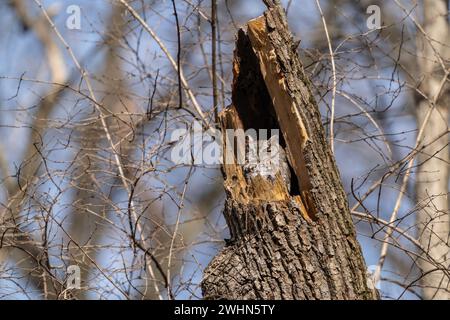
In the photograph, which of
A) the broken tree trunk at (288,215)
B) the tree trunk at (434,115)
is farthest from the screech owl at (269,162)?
the tree trunk at (434,115)

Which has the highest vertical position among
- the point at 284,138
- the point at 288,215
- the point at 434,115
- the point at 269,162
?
the point at 434,115

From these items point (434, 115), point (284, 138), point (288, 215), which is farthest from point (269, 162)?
point (434, 115)

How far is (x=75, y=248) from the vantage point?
5.66m

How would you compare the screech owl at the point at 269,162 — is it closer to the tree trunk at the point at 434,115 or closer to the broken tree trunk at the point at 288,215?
the broken tree trunk at the point at 288,215

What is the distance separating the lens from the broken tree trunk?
177 inches

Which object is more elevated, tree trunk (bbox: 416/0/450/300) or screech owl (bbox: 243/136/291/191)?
tree trunk (bbox: 416/0/450/300)

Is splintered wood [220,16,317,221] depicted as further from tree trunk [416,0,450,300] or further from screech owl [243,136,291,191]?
tree trunk [416,0,450,300]

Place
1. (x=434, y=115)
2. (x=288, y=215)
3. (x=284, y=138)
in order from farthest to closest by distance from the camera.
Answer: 1. (x=434, y=115)
2. (x=284, y=138)
3. (x=288, y=215)

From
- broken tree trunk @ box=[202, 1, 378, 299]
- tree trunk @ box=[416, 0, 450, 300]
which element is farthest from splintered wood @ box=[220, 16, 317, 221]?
tree trunk @ box=[416, 0, 450, 300]

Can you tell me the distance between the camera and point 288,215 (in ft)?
14.9

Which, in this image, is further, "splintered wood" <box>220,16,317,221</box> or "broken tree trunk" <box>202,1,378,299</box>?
"splintered wood" <box>220,16,317,221</box>

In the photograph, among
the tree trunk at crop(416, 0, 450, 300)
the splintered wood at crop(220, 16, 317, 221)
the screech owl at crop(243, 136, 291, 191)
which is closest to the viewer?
the splintered wood at crop(220, 16, 317, 221)

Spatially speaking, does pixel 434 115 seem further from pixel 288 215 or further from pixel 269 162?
pixel 288 215
